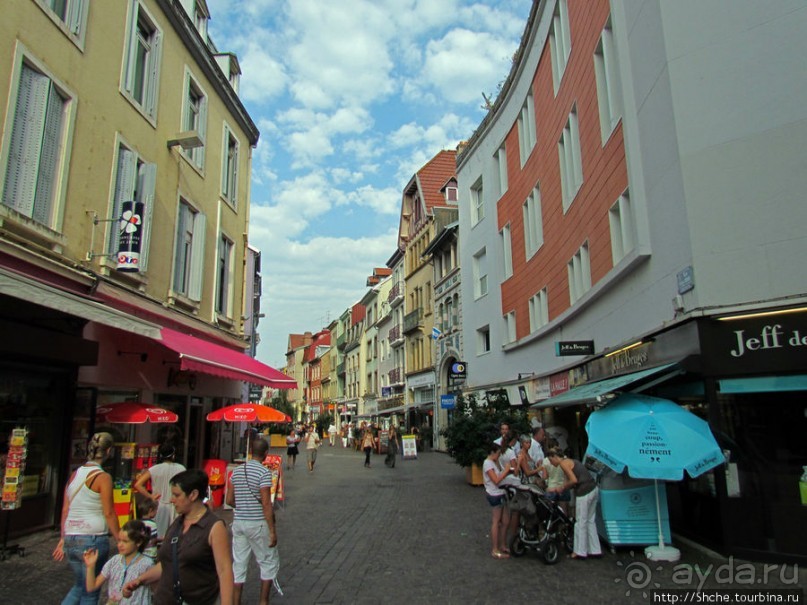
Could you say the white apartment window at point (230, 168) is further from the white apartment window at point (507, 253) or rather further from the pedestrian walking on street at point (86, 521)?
the pedestrian walking on street at point (86, 521)

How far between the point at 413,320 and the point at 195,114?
2811 centimetres

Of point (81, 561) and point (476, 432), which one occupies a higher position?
point (476, 432)

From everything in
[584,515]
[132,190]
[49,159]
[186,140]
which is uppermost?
[186,140]

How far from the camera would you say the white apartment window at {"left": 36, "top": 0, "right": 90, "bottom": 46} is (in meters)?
9.88

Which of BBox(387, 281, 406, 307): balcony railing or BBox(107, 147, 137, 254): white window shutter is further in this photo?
BBox(387, 281, 406, 307): balcony railing

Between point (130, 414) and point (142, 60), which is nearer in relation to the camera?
point (130, 414)

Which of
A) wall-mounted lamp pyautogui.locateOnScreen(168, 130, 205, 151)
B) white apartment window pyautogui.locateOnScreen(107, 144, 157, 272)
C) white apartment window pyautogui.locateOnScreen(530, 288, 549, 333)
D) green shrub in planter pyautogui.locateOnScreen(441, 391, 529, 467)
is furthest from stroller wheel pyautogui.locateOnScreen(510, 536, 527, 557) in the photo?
white apartment window pyautogui.locateOnScreen(530, 288, 549, 333)

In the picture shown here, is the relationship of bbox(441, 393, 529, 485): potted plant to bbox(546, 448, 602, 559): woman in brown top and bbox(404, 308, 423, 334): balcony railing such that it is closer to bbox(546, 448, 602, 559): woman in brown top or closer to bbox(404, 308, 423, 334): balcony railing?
bbox(546, 448, 602, 559): woman in brown top

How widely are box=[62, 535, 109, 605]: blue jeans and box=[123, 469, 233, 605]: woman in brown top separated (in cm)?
154

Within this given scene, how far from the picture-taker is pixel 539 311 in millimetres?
20641

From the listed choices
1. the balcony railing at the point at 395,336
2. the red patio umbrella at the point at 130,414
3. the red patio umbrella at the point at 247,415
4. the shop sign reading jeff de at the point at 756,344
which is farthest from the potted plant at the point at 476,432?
the balcony railing at the point at 395,336

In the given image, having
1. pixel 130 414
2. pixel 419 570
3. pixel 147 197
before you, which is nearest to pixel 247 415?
pixel 130 414

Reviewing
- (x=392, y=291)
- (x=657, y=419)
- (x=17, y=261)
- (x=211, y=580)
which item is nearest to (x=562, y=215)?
(x=657, y=419)

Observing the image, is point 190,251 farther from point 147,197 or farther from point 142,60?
point 142,60
